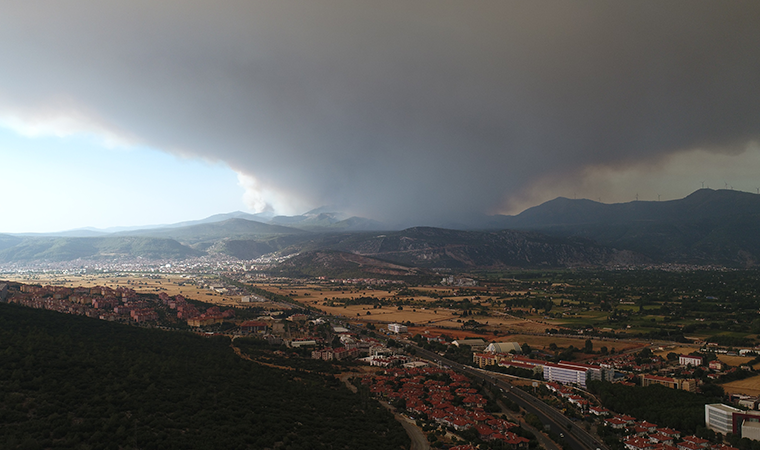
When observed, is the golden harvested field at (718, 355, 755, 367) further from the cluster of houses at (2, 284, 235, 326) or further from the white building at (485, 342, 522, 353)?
the cluster of houses at (2, 284, 235, 326)

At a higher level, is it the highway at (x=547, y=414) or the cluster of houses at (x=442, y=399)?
the cluster of houses at (x=442, y=399)

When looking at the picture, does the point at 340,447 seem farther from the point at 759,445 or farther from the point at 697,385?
the point at 697,385

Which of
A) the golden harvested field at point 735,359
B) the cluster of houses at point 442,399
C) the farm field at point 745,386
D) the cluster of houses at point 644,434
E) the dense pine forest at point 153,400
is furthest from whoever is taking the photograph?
the golden harvested field at point 735,359

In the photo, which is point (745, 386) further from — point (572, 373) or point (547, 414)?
point (547, 414)

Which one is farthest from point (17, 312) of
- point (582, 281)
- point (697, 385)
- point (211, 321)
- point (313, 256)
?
point (313, 256)

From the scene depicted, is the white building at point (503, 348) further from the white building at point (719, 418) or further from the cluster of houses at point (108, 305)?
the cluster of houses at point (108, 305)

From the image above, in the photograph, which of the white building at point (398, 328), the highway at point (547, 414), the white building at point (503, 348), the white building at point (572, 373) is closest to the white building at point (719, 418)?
the highway at point (547, 414)

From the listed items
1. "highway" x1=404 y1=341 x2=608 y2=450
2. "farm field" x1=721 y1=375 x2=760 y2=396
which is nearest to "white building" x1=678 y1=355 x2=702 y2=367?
"farm field" x1=721 y1=375 x2=760 y2=396
